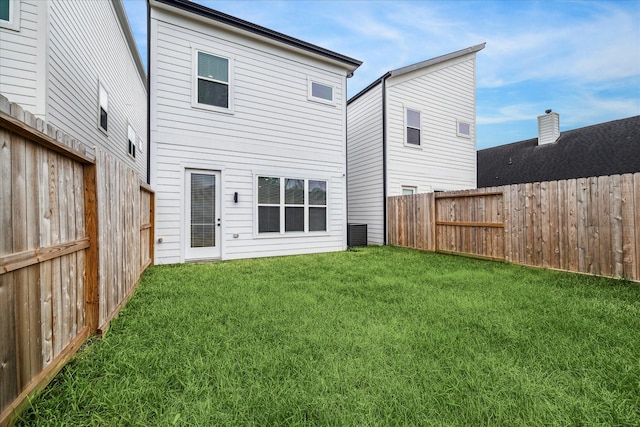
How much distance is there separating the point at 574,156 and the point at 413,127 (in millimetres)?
8893

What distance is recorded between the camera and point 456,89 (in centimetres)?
1049

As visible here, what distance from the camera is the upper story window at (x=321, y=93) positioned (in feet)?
24.9

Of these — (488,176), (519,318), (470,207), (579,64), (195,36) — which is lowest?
(519,318)

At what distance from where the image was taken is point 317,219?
25.0ft

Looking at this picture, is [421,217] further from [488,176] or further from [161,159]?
[488,176]

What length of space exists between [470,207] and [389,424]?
6349 mm

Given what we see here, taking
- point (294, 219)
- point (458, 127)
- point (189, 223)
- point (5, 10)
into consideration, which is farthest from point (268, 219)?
point (458, 127)

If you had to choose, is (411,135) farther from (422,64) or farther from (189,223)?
(189,223)

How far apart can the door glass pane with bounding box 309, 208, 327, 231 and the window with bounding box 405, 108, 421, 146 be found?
432 cm

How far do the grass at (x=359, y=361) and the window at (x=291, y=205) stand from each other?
129 inches

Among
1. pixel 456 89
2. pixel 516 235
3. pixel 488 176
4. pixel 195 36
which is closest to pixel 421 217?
pixel 516 235

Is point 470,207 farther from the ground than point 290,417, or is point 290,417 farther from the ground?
point 470,207

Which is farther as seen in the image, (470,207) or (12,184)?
(470,207)

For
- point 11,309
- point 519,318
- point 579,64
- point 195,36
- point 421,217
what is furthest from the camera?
point 579,64
